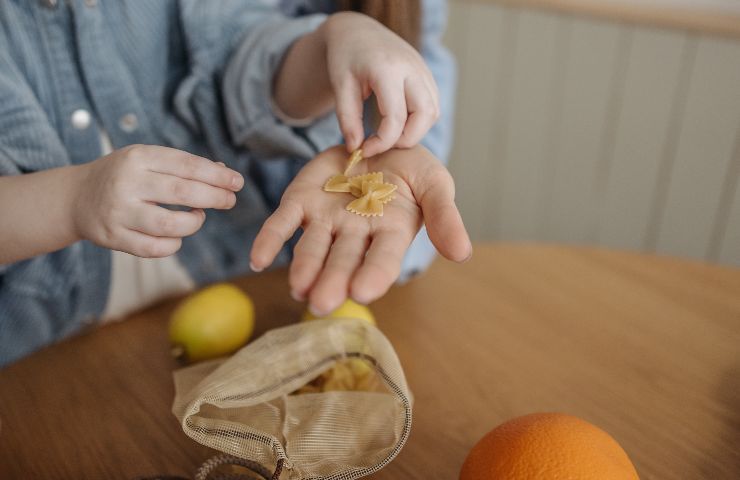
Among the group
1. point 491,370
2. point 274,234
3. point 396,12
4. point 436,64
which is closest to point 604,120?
point 436,64

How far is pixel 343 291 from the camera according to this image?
0.42 meters

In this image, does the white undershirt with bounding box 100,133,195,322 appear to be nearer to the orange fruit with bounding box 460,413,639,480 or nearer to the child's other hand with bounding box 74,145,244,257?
the child's other hand with bounding box 74,145,244,257

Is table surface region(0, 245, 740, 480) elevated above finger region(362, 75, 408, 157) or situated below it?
below

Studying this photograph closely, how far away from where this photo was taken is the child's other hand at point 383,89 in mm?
567

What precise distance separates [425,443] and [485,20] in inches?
51.3

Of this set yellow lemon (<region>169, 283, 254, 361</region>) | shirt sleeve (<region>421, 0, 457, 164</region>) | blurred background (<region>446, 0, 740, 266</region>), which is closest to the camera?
yellow lemon (<region>169, 283, 254, 361</region>)

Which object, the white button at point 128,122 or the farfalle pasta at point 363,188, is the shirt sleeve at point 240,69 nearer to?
the white button at point 128,122

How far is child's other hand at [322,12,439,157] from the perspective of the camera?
57 centimetres

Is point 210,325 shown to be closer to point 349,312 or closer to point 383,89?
point 349,312

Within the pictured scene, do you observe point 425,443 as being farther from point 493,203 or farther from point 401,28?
point 493,203

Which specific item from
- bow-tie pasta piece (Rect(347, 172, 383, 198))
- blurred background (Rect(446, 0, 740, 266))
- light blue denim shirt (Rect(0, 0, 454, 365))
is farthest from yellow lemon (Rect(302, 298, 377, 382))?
blurred background (Rect(446, 0, 740, 266))

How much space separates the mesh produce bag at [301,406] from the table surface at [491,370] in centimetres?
5

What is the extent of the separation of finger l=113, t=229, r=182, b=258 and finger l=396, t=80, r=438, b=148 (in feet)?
0.71

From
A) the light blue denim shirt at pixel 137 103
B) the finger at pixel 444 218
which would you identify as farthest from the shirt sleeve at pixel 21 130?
the finger at pixel 444 218
